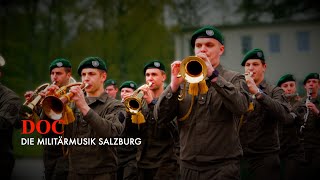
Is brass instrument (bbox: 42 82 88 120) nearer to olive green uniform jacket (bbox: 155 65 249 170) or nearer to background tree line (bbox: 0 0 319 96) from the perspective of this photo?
olive green uniform jacket (bbox: 155 65 249 170)

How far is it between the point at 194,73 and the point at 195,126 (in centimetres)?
62

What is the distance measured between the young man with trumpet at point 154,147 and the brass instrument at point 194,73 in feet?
7.44

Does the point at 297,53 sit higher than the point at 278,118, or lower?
higher

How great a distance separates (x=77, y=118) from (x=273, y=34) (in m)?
33.0

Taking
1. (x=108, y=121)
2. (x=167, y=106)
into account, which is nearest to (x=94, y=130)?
(x=108, y=121)

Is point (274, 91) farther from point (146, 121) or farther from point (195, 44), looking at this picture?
point (195, 44)

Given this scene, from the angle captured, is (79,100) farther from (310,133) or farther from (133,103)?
(310,133)

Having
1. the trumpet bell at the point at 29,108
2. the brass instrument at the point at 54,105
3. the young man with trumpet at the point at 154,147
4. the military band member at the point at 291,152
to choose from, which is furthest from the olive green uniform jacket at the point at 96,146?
the military band member at the point at 291,152

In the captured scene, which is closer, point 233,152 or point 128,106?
point 233,152

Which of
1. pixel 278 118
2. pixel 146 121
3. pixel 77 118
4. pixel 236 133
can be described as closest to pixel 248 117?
pixel 278 118

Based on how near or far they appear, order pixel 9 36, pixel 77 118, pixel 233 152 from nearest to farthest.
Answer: pixel 233 152 → pixel 77 118 → pixel 9 36

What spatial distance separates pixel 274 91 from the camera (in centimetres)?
737

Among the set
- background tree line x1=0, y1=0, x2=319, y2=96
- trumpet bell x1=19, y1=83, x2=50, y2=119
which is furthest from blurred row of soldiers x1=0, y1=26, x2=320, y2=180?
background tree line x1=0, y1=0, x2=319, y2=96

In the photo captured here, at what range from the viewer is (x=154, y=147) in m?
7.19
